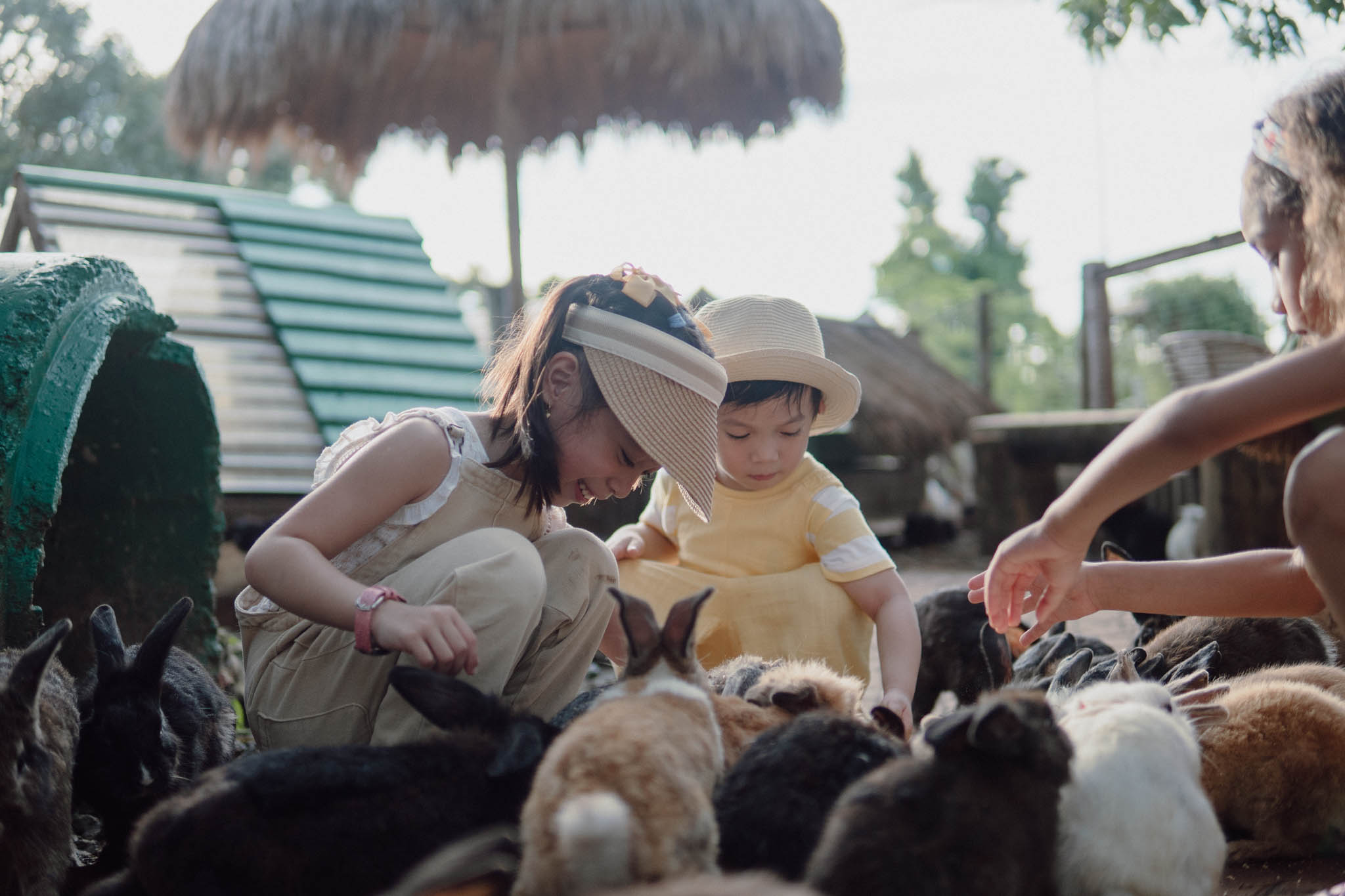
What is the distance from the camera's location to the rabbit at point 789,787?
1533 mm

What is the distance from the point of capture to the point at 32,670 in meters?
1.62

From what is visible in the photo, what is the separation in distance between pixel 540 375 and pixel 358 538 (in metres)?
0.54

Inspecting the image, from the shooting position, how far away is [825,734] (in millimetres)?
1658

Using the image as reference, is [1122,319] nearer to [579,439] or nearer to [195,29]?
[195,29]

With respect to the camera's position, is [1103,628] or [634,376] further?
[1103,628]

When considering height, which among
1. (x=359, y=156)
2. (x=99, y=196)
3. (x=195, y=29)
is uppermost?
(x=195, y=29)

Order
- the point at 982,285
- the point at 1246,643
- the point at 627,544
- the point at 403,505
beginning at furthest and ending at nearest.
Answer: the point at 982,285 → the point at 627,544 → the point at 1246,643 → the point at 403,505

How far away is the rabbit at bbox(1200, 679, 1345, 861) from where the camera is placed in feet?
6.88

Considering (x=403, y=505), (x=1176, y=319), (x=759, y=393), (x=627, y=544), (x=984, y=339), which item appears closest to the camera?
(x=403, y=505)

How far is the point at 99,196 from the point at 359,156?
3723mm

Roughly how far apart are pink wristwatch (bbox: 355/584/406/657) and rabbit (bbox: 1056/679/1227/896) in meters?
1.23

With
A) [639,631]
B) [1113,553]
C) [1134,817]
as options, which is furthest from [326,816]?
[1113,553]

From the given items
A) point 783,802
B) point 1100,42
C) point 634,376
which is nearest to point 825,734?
point 783,802

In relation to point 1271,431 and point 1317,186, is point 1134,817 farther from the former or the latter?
point 1317,186
